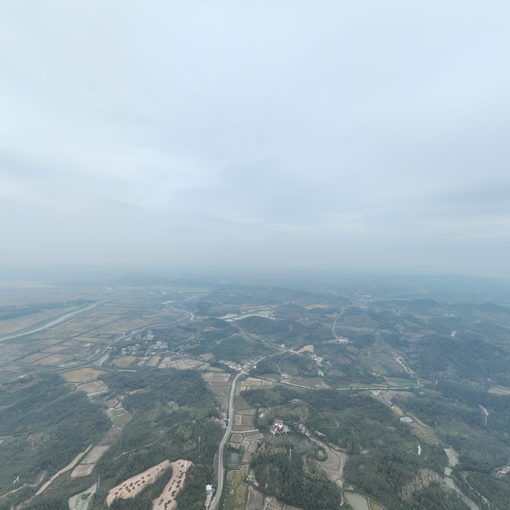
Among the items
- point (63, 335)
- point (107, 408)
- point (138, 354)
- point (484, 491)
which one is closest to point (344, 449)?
point (484, 491)

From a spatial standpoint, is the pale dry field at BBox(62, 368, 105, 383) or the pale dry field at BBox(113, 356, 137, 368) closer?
the pale dry field at BBox(62, 368, 105, 383)

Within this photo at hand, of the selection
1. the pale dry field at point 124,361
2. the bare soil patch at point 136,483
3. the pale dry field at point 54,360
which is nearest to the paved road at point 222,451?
the bare soil patch at point 136,483

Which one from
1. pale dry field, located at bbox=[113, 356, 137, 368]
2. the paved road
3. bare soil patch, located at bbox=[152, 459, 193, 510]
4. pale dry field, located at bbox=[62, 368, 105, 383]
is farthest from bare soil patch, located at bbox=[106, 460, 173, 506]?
pale dry field, located at bbox=[113, 356, 137, 368]

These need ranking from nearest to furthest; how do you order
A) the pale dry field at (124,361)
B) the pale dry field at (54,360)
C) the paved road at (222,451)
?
the paved road at (222,451) → the pale dry field at (54,360) → the pale dry field at (124,361)

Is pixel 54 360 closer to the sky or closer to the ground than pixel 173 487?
closer to the ground

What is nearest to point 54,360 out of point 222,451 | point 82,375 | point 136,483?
point 82,375

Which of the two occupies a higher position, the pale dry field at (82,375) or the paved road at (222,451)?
the paved road at (222,451)

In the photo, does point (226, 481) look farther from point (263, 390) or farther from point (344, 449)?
point (263, 390)

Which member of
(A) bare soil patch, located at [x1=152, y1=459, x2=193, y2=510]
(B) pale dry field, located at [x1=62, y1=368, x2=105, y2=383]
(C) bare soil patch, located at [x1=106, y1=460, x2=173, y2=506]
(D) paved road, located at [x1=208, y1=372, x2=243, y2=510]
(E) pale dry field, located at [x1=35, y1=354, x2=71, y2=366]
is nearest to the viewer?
(A) bare soil patch, located at [x1=152, y1=459, x2=193, y2=510]

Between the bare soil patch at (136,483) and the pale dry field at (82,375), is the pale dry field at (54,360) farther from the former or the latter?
the bare soil patch at (136,483)

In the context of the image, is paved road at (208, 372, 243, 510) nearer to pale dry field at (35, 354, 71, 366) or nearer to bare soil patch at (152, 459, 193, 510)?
bare soil patch at (152, 459, 193, 510)

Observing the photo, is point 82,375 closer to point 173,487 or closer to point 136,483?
point 136,483
